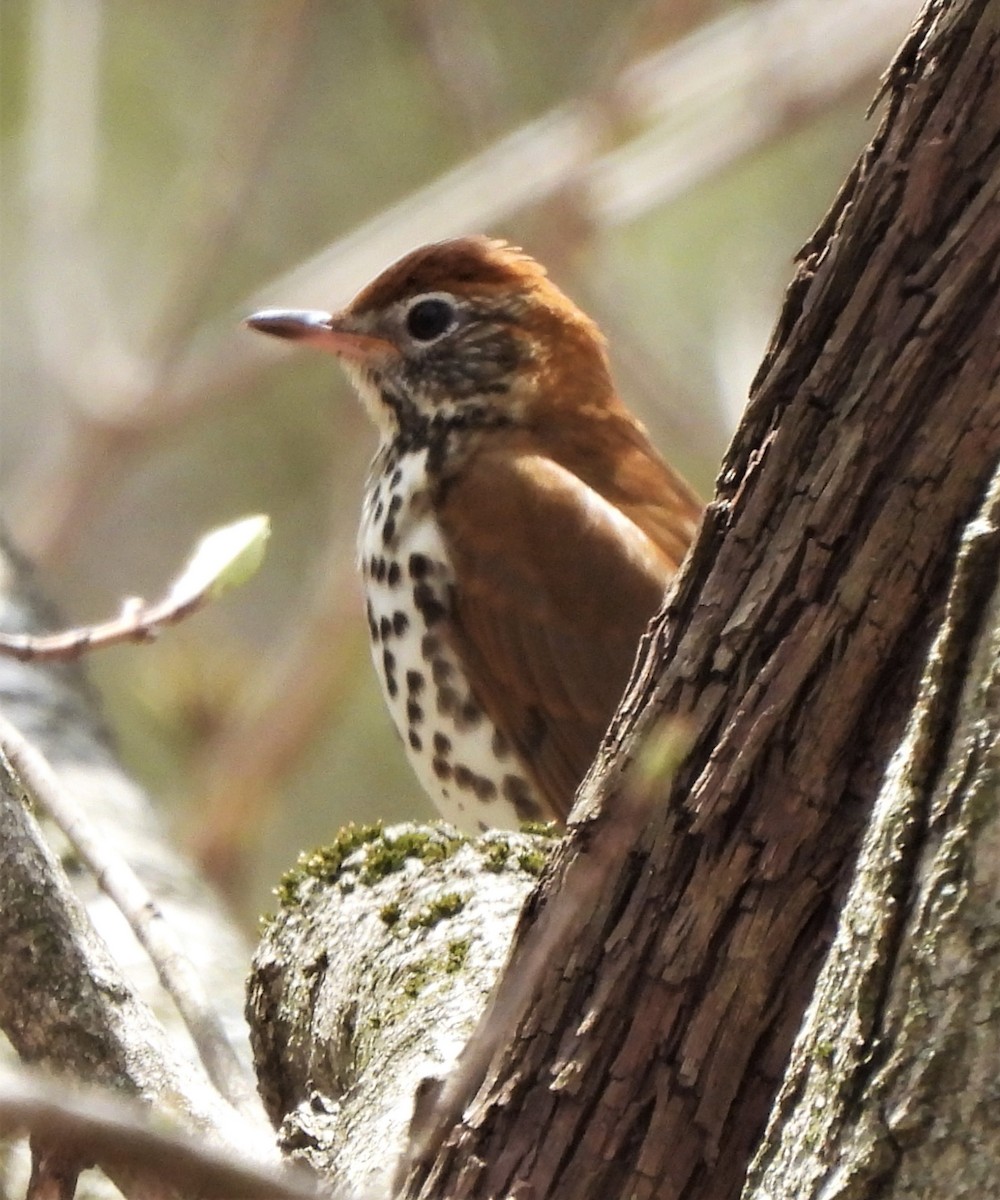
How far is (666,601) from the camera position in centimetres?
150

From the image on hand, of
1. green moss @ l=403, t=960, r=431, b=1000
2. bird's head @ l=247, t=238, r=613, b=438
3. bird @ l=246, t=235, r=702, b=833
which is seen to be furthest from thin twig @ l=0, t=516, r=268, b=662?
bird's head @ l=247, t=238, r=613, b=438

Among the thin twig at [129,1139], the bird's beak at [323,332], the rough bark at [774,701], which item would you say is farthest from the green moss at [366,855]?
the bird's beak at [323,332]

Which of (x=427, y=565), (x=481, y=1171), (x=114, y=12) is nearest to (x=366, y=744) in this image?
(x=114, y=12)

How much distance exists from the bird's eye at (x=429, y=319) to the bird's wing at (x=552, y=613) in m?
0.49

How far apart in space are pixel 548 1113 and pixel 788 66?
3.51 m

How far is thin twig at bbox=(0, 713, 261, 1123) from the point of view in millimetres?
2033

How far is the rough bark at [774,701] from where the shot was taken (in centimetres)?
137

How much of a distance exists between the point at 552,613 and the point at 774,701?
5.77 ft

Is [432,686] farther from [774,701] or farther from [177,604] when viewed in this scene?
[774,701]

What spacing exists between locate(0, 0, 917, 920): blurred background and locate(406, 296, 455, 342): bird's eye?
0.80 meters

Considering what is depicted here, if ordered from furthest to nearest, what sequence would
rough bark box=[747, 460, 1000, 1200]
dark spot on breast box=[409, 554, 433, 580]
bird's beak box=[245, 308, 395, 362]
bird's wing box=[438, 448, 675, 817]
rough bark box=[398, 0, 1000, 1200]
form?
bird's beak box=[245, 308, 395, 362]
dark spot on breast box=[409, 554, 433, 580]
bird's wing box=[438, 448, 675, 817]
rough bark box=[398, 0, 1000, 1200]
rough bark box=[747, 460, 1000, 1200]

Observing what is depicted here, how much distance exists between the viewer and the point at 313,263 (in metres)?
4.63

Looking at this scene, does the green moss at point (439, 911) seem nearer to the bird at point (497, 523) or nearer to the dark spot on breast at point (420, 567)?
the bird at point (497, 523)

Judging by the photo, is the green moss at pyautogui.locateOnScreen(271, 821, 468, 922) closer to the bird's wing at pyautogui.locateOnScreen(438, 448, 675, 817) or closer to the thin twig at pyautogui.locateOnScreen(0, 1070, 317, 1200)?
the bird's wing at pyautogui.locateOnScreen(438, 448, 675, 817)
